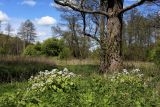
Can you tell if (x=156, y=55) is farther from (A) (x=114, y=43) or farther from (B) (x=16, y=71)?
(A) (x=114, y=43)

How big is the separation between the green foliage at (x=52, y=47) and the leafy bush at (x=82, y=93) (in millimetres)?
49988

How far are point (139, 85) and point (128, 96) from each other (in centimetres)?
210

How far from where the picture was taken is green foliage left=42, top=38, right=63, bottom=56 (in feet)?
201

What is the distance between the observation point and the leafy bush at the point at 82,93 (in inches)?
295

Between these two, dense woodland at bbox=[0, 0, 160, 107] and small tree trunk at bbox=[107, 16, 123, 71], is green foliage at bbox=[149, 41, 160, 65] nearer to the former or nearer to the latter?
dense woodland at bbox=[0, 0, 160, 107]

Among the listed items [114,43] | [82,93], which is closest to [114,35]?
[114,43]

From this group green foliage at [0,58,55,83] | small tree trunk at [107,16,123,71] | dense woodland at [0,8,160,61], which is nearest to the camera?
green foliage at [0,58,55,83]

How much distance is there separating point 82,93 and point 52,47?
5361 cm

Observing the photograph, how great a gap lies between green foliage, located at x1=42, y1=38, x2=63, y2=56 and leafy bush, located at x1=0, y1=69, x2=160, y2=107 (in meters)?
50.0

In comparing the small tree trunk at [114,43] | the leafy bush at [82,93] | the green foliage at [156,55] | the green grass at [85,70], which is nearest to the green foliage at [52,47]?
the green foliage at [156,55]

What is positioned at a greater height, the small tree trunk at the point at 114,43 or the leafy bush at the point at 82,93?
the small tree trunk at the point at 114,43

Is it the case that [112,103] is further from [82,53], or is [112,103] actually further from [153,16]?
[82,53]

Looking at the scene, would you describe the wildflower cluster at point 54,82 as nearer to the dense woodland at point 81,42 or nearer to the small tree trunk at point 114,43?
the small tree trunk at point 114,43

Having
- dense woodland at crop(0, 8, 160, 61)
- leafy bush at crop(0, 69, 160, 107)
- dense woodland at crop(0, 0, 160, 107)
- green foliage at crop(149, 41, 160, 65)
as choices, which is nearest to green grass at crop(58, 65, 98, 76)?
dense woodland at crop(0, 0, 160, 107)
